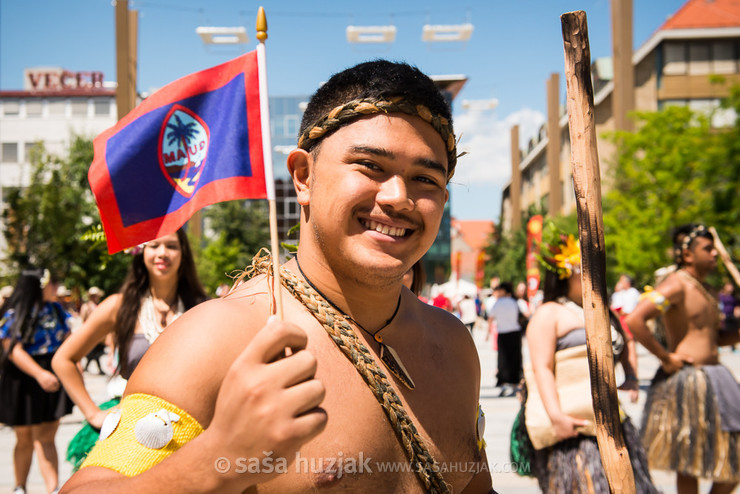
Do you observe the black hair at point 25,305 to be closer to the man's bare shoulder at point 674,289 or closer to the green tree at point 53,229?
the man's bare shoulder at point 674,289

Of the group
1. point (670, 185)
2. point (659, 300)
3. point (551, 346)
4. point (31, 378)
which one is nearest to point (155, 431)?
point (551, 346)

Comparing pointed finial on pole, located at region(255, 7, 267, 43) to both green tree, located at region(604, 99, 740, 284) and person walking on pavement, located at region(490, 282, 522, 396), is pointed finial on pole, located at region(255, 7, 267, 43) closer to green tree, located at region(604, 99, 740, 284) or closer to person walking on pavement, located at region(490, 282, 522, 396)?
person walking on pavement, located at region(490, 282, 522, 396)

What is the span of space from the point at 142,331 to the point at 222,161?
2.37m

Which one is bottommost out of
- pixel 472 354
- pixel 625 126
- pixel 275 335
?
pixel 472 354

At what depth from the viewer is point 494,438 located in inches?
315

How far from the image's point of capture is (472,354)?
2305 millimetres

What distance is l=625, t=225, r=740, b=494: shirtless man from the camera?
5121mm

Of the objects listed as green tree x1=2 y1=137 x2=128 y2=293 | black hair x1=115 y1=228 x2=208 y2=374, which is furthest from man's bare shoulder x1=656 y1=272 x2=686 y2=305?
green tree x1=2 y1=137 x2=128 y2=293

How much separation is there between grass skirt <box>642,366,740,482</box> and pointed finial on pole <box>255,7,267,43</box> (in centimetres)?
480

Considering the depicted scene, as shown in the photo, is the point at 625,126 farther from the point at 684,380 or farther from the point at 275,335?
the point at 275,335

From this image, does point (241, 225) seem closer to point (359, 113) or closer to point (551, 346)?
point (551, 346)

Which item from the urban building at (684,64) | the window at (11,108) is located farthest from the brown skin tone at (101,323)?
the window at (11,108)

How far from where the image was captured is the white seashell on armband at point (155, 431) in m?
1.44

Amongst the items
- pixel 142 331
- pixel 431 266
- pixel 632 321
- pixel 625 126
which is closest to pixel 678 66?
pixel 625 126
